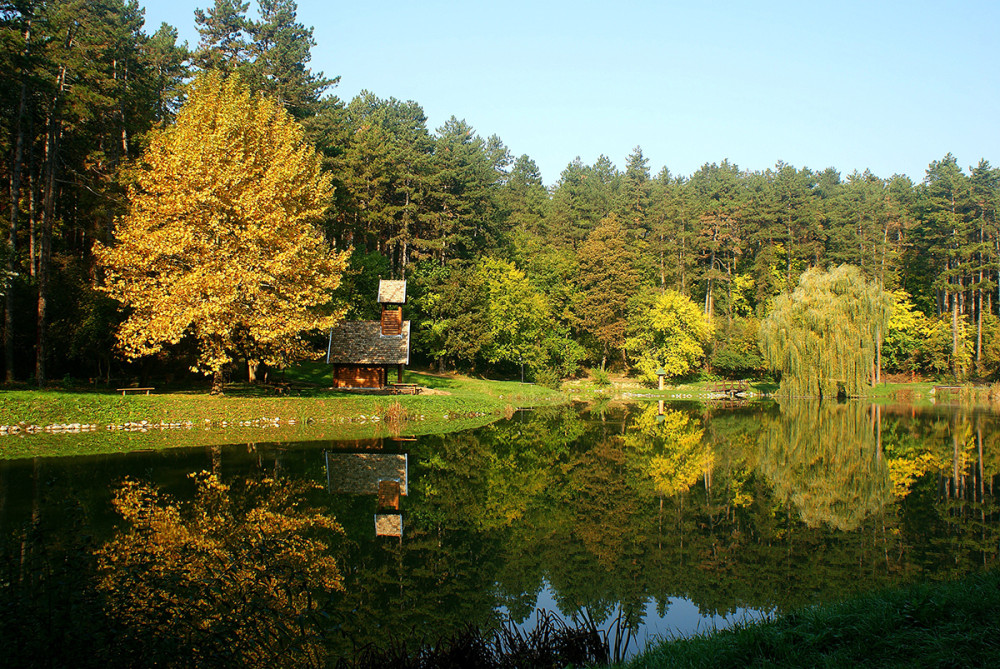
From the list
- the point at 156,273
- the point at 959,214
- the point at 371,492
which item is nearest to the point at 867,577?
the point at 371,492

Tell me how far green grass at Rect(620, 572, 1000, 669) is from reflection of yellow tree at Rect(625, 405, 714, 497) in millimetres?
9178

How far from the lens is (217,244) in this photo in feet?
91.2

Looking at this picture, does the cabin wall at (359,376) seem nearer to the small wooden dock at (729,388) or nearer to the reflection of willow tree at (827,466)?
the reflection of willow tree at (827,466)

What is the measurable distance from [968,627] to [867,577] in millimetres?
4155

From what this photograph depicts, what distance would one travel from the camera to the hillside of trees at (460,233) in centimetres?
3020

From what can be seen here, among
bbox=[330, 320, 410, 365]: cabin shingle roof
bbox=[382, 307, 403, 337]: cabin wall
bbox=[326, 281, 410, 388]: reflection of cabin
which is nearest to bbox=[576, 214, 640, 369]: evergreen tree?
bbox=[382, 307, 403, 337]: cabin wall

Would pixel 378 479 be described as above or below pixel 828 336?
below

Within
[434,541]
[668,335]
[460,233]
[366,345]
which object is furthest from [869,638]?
[668,335]

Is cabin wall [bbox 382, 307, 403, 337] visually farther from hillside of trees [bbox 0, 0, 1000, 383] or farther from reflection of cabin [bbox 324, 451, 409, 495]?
reflection of cabin [bbox 324, 451, 409, 495]

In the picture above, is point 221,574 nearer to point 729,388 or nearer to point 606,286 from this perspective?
point 729,388

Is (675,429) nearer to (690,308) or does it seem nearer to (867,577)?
(867,577)

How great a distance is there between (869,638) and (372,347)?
3341 cm

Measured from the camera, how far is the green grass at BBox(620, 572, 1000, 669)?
19.3ft

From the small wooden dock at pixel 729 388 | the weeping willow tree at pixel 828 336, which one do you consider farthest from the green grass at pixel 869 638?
the small wooden dock at pixel 729 388
